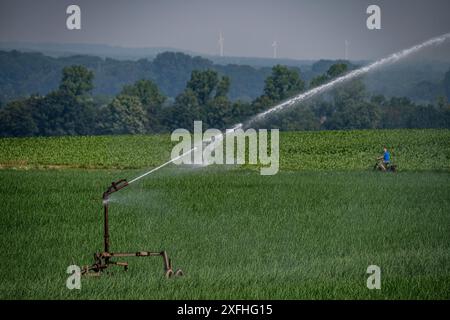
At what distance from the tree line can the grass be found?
50.6 metres

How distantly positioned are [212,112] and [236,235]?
223 feet

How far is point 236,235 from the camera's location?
16.9m

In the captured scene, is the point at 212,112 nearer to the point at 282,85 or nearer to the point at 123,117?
the point at 282,85

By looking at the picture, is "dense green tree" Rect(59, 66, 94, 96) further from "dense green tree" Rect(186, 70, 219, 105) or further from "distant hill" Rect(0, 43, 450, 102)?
"distant hill" Rect(0, 43, 450, 102)

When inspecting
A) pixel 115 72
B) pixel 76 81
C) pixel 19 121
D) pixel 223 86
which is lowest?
pixel 19 121

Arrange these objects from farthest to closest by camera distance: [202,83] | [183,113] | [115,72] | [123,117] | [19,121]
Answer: [115,72]
[202,83]
[183,113]
[123,117]
[19,121]

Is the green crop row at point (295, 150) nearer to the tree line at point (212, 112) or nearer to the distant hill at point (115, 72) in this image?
the tree line at point (212, 112)

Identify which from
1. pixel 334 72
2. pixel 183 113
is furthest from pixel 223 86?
pixel 334 72

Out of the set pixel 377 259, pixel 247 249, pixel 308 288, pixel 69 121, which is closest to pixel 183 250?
pixel 247 249

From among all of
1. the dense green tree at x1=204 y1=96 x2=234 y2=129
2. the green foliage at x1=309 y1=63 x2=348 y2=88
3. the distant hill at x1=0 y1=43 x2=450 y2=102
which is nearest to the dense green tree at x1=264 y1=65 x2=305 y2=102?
the dense green tree at x1=204 y1=96 x2=234 y2=129

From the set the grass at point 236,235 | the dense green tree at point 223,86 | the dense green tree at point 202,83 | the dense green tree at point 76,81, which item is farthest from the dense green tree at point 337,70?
the grass at point 236,235

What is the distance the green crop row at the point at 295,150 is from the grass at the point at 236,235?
12086 mm

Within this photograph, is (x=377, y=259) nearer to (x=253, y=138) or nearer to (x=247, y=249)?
(x=247, y=249)
